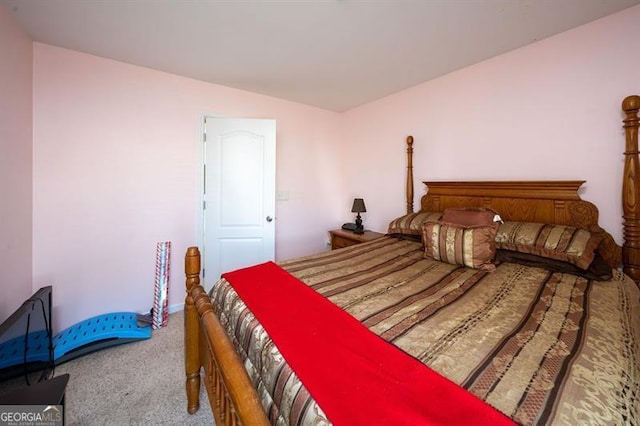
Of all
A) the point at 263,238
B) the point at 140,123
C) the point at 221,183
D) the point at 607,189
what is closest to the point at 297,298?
the point at 263,238

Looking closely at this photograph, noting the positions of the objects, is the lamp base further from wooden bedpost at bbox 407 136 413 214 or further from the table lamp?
wooden bedpost at bbox 407 136 413 214

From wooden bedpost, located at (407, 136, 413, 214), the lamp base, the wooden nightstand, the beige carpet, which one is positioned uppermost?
wooden bedpost, located at (407, 136, 413, 214)

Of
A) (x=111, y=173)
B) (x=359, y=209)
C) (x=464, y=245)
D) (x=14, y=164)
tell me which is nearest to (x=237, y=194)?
(x=111, y=173)

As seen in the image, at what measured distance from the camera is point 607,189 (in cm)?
169

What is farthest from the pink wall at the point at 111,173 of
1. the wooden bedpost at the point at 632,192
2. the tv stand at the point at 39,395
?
the wooden bedpost at the point at 632,192

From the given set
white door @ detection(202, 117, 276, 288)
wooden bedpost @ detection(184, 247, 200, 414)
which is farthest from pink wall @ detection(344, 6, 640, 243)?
wooden bedpost @ detection(184, 247, 200, 414)

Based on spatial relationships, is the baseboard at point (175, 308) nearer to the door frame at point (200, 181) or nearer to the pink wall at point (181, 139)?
the pink wall at point (181, 139)

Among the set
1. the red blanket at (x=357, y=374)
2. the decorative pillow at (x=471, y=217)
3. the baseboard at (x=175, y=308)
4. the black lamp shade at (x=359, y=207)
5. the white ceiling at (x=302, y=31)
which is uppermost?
the white ceiling at (x=302, y=31)

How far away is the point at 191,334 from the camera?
4.46 feet

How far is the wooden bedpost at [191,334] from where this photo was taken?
52.9 inches

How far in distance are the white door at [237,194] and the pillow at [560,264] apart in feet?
7.07

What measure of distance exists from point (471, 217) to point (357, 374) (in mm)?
1630

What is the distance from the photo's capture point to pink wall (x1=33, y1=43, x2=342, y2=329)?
2.02m

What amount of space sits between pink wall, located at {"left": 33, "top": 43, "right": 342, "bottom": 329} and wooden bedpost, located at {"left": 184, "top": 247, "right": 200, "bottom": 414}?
1.41m
